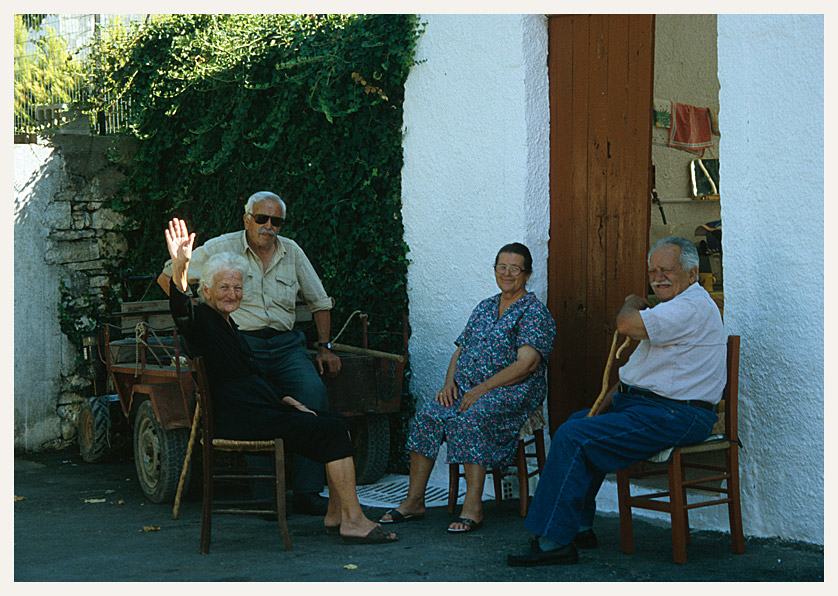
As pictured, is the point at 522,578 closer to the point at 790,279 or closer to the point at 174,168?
the point at 790,279

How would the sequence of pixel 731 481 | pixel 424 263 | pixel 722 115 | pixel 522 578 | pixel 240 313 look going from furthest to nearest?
pixel 424 263
pixel 240 313
pixel 722 115
pixel 731 481
pixel 522 578

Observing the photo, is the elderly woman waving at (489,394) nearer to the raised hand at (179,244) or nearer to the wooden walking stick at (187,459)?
the wooden walking stick at (187,459)

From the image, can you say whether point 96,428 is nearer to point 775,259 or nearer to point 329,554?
point 329,554

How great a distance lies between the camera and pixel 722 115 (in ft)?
16.7

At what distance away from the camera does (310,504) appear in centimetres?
584

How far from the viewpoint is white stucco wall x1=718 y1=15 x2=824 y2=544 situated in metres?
4.66

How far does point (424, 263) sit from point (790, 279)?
2.70 meters

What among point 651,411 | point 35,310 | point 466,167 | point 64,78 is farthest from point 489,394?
point 64,78

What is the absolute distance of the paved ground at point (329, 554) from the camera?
4.37 metres

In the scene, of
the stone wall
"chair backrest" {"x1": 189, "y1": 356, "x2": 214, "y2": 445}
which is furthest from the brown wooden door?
the stone wall

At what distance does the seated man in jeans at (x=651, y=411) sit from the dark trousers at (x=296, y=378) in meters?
1.74

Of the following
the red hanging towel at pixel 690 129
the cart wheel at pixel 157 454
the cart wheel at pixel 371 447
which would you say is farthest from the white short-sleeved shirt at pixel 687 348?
the red hanging towel at pixel 690 129

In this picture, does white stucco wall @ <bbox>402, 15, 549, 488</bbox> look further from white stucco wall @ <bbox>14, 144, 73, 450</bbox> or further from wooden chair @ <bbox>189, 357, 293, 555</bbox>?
white stucco wall @ <bbox>14, 144, 73, 450</bbox>

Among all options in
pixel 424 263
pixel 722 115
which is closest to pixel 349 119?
pixel 424 263
